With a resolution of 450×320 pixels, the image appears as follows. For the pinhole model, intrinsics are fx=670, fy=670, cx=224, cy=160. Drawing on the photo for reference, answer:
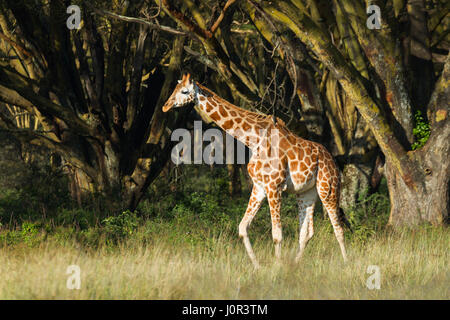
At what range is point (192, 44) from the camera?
15445 mm

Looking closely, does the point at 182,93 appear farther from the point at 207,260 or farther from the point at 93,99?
the point at 93,99

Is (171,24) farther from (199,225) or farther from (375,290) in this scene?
(375,290)

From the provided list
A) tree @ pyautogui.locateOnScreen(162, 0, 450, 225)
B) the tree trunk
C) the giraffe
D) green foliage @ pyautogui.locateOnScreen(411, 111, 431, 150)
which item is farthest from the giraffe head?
green foliage @ pyautogui.locateOnScreen(411, 111, 431, 150)

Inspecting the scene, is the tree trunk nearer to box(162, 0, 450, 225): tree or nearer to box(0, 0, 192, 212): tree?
box(162, 0, 450, 225): tree

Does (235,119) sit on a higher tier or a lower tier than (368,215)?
higher

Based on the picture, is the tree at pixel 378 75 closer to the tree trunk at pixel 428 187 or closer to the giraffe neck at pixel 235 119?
the tree trunk at pixel 428 187

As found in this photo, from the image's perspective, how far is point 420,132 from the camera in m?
11.7

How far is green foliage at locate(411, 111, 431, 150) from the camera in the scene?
11.6 meters

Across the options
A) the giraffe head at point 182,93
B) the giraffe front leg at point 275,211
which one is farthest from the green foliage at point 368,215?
the giraffe head at point 182,93

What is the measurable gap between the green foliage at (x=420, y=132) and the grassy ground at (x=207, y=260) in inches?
59.8

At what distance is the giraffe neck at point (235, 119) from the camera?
9.34 meters

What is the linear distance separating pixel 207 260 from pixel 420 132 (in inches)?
198

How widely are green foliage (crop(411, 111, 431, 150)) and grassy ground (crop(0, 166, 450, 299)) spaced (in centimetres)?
152

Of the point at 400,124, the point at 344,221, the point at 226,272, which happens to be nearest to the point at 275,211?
the point at 226,272
